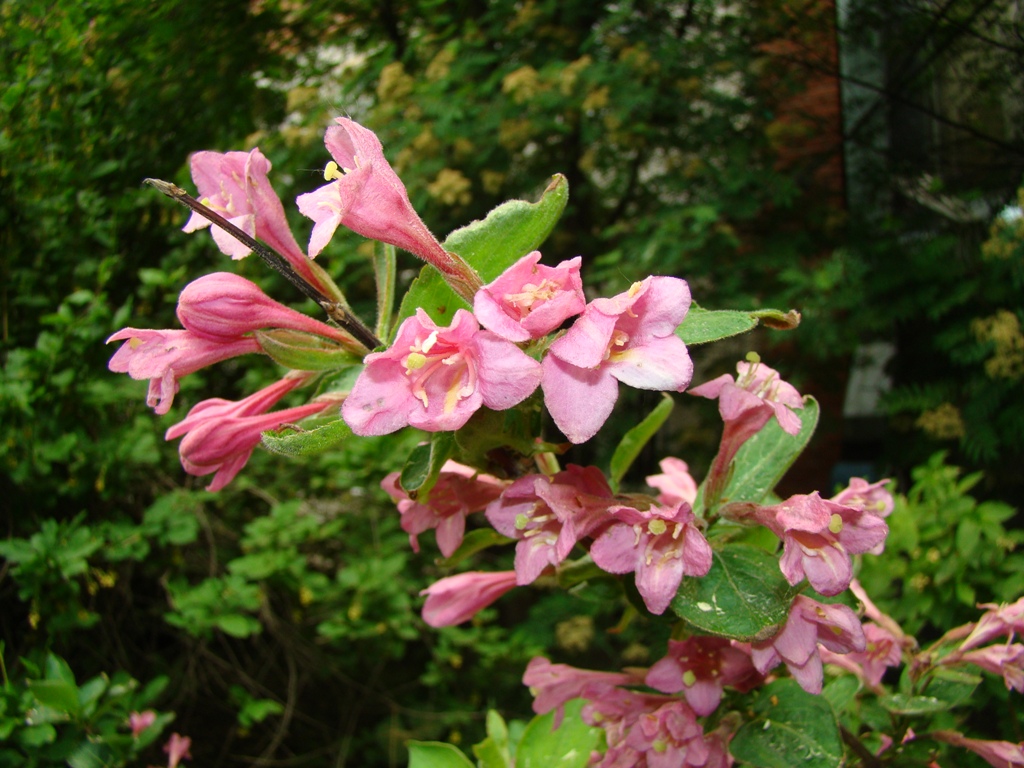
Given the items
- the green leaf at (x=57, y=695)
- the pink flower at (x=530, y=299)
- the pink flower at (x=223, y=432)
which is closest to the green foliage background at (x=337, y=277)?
the green leaf at (x=57, y=695)

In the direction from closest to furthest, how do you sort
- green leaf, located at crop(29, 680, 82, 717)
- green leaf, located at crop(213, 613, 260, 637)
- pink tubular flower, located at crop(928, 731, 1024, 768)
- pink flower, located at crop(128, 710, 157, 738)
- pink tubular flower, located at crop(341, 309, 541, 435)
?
pink tubular flower, located at crop(341, 309, 541, 435)
pink tubular flower, located at crop(928, 731, 1024, 768)
green leaf, located at crop(29, 680, 82, 717)
pink flower, located at crop(128, 710, 157, 738)
green leaf, located at crop(213, 613, 260, 637)

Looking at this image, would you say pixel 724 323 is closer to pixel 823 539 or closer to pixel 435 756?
pixel 823 539

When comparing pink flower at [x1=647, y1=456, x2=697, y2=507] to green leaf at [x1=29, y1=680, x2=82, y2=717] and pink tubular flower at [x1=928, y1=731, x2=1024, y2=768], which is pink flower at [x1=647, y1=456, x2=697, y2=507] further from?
green leaf at [x1=29, y1=680, x2=82, y2=717]

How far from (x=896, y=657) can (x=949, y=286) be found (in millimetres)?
1881

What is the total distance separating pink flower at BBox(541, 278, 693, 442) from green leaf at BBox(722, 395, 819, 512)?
0.21 metres

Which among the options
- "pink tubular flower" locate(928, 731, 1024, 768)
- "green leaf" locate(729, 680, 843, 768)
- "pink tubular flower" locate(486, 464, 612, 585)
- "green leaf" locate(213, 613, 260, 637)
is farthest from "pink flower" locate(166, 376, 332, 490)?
"green leaf" locate(213, 613, 260, 637)

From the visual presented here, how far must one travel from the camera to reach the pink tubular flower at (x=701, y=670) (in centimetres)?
49

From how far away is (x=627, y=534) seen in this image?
42 cm

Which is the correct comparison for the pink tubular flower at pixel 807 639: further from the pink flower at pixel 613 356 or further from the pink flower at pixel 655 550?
the pink flower at pixel 613 356

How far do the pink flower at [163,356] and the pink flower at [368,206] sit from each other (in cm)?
10

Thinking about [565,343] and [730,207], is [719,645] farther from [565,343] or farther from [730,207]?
[730,207]

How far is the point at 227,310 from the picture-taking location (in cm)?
42

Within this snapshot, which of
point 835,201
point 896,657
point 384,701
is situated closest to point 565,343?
point 896,657

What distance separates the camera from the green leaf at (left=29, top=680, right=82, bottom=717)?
30.5 inches
